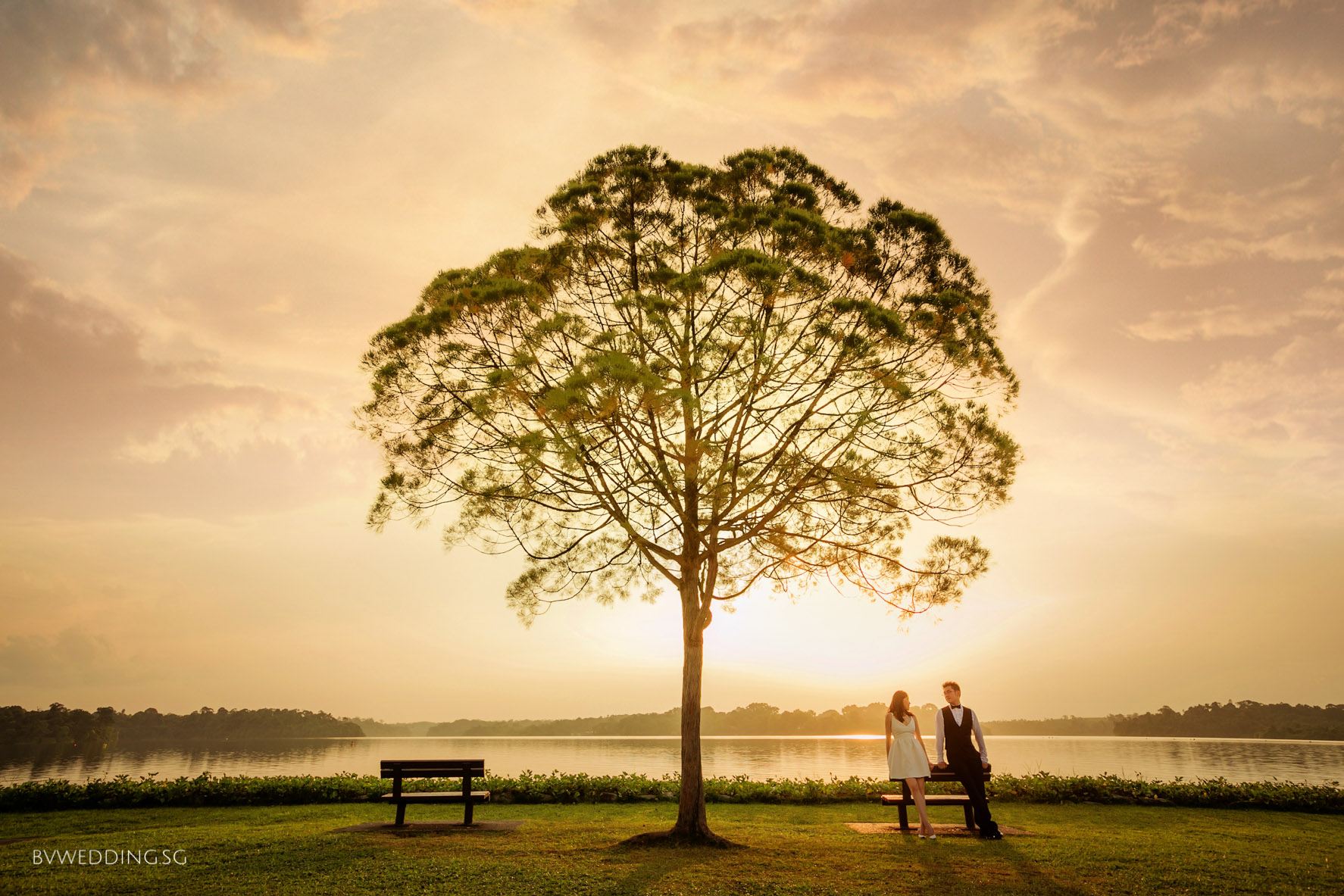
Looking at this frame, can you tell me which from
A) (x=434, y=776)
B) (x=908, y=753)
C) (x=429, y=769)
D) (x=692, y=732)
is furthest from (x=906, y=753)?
(x=429, y=769)

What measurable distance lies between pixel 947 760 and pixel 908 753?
62cm

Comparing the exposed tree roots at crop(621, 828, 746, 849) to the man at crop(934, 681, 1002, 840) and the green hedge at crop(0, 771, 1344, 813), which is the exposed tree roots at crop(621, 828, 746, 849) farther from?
the green hedge at crop(0, 771, 1344, 813)

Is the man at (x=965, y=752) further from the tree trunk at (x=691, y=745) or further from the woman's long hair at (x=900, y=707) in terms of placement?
the tree trunk at (x=691, y=745)

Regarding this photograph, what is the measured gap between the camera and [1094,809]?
500 inches

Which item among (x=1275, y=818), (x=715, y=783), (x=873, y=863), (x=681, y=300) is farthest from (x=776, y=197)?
(x=1275, y=818)

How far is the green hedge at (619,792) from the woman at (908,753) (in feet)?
14.8

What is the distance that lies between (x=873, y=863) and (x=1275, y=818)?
8927 mm

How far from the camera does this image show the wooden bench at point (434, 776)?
10.0 metres

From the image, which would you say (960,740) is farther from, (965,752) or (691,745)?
(691,745)

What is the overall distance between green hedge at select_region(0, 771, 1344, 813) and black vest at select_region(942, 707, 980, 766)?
4874 millimetres

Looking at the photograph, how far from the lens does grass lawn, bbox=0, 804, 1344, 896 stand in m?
6.88

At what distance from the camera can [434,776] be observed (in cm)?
1015

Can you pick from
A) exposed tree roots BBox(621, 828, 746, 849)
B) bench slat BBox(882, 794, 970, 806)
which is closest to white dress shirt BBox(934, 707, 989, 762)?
bench slat BBox(882, 794, 970, 806)

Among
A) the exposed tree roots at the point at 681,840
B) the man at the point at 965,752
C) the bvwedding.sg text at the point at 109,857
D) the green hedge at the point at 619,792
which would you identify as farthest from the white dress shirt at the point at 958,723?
the bvwedding.sg text at the point at 109,857
